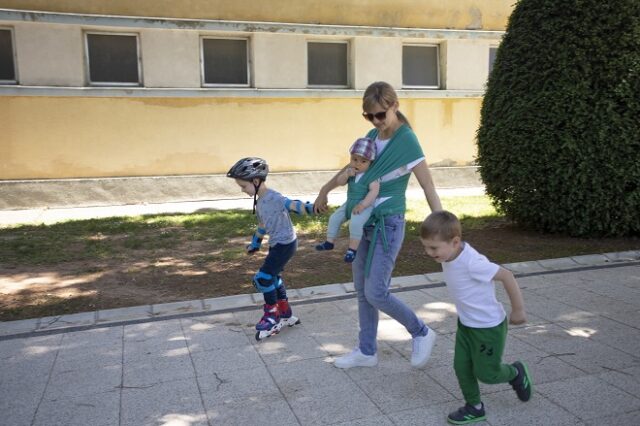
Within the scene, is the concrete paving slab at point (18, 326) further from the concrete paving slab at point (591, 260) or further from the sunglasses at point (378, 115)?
the concrete paving slab at point (591, 260)

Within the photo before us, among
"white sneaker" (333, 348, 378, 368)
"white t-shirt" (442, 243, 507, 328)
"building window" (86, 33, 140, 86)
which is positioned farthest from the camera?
"building window" (86, 33, 140, 86)

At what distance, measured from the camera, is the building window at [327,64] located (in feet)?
44.3

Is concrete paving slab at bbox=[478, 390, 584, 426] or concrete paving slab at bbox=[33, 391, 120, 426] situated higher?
concrete paving slab at bbox=[478, 390, 584, 426]

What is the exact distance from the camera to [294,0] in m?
12.8

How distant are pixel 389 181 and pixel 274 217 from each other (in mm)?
1129

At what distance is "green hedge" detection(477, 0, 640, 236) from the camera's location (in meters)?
7.32

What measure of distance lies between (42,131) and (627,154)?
1036 cm

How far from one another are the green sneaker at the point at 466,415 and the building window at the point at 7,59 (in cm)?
1127

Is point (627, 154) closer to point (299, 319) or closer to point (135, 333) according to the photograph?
point (299, 319)

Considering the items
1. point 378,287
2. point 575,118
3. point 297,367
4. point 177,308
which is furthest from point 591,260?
point 177,308

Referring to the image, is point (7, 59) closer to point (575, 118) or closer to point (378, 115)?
point (378, 115)

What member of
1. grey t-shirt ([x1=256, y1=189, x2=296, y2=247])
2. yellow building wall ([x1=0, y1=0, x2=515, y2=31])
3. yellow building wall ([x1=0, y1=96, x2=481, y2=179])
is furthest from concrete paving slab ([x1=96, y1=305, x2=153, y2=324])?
yellow building wall ([x1=0, y1=0, x2=515, y2=31])

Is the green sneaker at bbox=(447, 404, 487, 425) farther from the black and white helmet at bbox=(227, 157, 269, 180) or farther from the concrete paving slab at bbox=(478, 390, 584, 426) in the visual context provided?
the black and white helmet at bbox=(227, 157, 269, 180)

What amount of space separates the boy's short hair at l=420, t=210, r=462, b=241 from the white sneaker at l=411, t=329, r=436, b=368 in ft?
3.72
